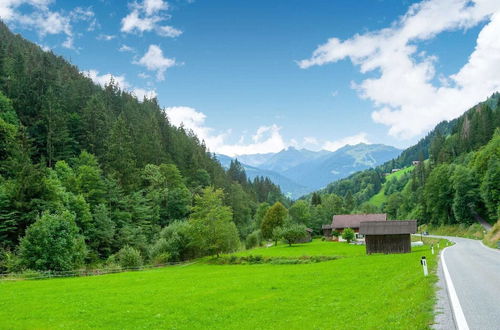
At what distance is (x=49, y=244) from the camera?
174 feet

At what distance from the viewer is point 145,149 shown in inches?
4205

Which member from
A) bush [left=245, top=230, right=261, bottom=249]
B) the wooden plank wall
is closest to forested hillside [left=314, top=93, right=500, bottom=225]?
the wooden plank wall

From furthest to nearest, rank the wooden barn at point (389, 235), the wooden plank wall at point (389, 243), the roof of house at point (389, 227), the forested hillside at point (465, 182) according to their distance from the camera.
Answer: the forested hillside at point (465, 182)
the wooden plank wall at point (389, 243)
the wooden barn at point (389, 235)
the roof of house at point (389, 227)

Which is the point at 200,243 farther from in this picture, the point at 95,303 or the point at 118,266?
the point at 95,303

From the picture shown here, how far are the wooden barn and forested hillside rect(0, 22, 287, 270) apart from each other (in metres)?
27.6

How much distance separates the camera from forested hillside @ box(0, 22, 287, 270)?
186 ft

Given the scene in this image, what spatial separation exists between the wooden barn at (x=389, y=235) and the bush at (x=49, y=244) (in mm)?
47353

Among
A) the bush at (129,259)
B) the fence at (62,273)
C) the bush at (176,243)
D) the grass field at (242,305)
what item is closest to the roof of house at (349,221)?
the bush at (176,243)

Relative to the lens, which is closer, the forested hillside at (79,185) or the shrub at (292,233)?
the forested hillside at (79,185)

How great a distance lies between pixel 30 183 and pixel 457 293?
61821 millimetres

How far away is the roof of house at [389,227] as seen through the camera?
62.5 meters

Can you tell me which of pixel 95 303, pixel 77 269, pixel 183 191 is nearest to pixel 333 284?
pixel 95 303

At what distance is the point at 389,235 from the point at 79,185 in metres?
59.4

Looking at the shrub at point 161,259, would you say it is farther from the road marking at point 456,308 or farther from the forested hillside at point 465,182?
the forested hillside at point 465,182
